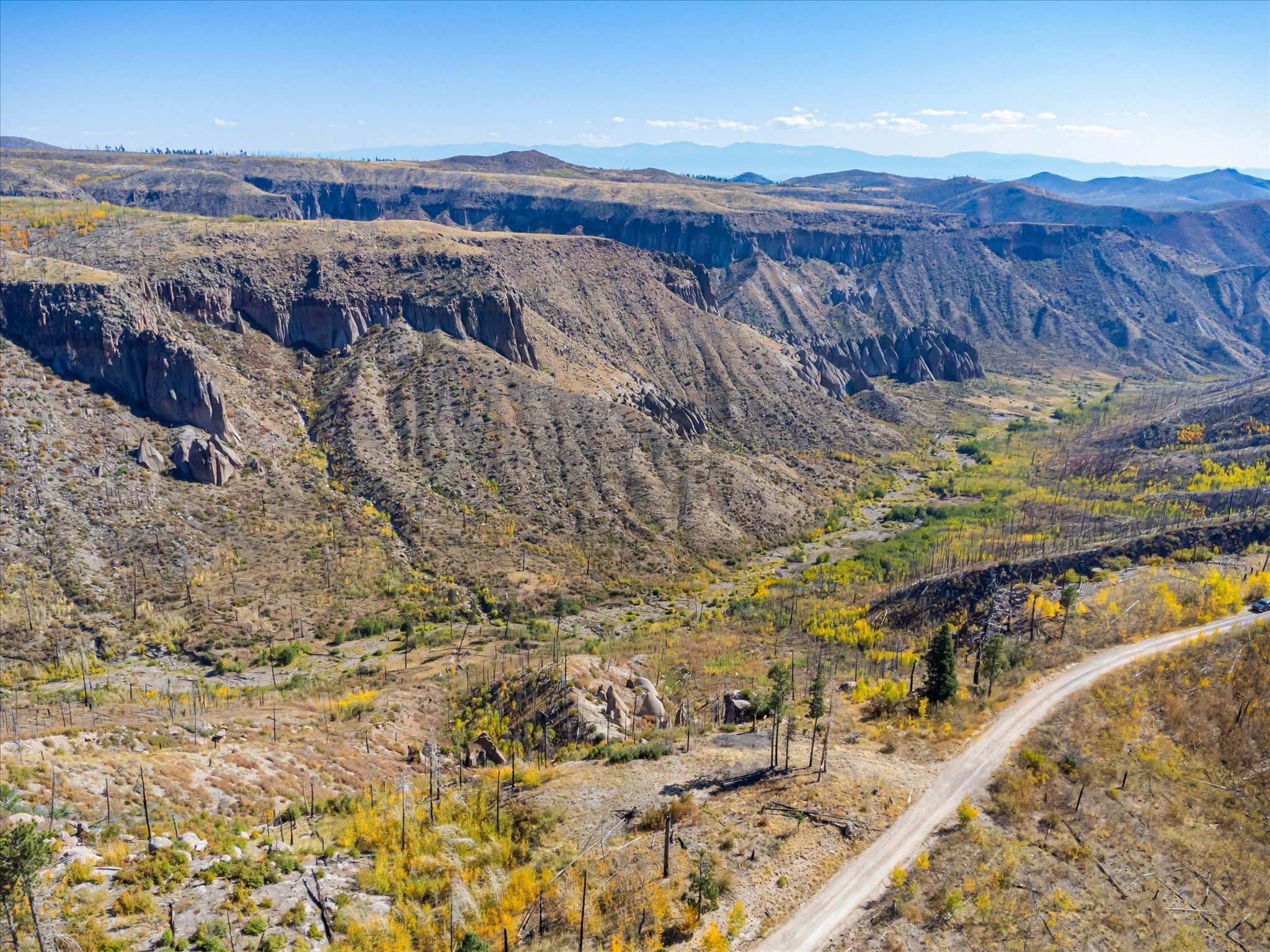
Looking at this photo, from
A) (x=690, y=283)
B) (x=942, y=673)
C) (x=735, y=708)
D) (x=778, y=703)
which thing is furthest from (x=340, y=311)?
(x=942, y=673)

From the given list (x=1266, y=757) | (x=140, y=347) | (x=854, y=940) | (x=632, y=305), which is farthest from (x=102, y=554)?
(x=632, y=305)

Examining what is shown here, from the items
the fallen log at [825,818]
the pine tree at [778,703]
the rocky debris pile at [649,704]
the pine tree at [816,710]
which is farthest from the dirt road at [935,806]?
the rocky debris pile at [649,704]

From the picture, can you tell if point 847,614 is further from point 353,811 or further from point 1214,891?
point 353,811

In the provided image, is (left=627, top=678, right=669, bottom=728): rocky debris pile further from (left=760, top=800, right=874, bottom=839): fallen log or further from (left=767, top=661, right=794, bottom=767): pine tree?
(left=760, top=800, right=874, bottom=839): fallen log

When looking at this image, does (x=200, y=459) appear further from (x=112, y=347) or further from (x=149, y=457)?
A: (x=112, y=347)

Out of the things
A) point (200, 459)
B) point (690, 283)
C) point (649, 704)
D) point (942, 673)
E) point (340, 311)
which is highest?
point (690, 283)

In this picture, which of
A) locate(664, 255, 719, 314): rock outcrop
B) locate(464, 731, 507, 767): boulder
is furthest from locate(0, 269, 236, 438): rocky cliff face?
locate(664, 255, 719, 314): rock outcrop
